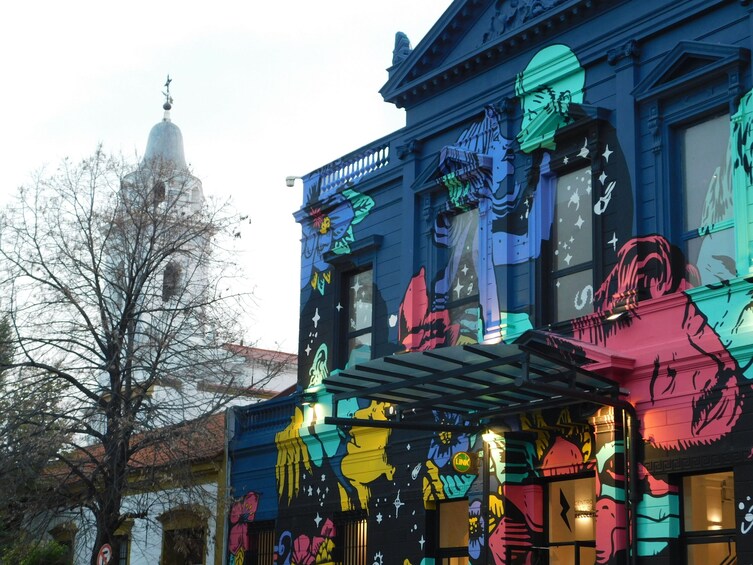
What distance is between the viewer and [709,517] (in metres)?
14.5

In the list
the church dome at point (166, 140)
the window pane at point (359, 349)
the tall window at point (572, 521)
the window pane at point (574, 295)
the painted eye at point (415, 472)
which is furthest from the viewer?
the church dome at point (166, 140)

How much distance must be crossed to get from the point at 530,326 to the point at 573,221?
64.9 inches

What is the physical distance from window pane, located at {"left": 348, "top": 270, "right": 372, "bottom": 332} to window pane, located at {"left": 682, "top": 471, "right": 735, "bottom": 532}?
8075mm

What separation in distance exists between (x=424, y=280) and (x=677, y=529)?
6.65m

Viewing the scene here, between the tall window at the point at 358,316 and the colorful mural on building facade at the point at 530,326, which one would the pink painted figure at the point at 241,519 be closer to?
the colorful mural on building facade at the point at 530,326

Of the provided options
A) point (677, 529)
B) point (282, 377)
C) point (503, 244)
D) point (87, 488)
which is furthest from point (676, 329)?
point (282, 377)

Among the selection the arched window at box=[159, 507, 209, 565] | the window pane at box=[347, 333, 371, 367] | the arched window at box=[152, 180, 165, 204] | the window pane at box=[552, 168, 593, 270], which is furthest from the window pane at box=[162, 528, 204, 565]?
the window pane at box=[552, 168, 593, 270]

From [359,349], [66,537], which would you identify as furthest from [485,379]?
[66,537]

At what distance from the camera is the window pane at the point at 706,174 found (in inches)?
599

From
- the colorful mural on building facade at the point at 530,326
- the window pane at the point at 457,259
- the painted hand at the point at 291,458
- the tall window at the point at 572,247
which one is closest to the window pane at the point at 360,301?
the colorful mural on building facade at the point at 530,326

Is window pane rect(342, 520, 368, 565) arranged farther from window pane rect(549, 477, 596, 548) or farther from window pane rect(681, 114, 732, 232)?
window pane rect(681, 114, 732, 232)

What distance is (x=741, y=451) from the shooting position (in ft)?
45.7

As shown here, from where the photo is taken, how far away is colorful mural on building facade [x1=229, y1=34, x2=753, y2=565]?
48.8ft

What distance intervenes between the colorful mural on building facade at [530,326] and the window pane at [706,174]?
0.14ft
